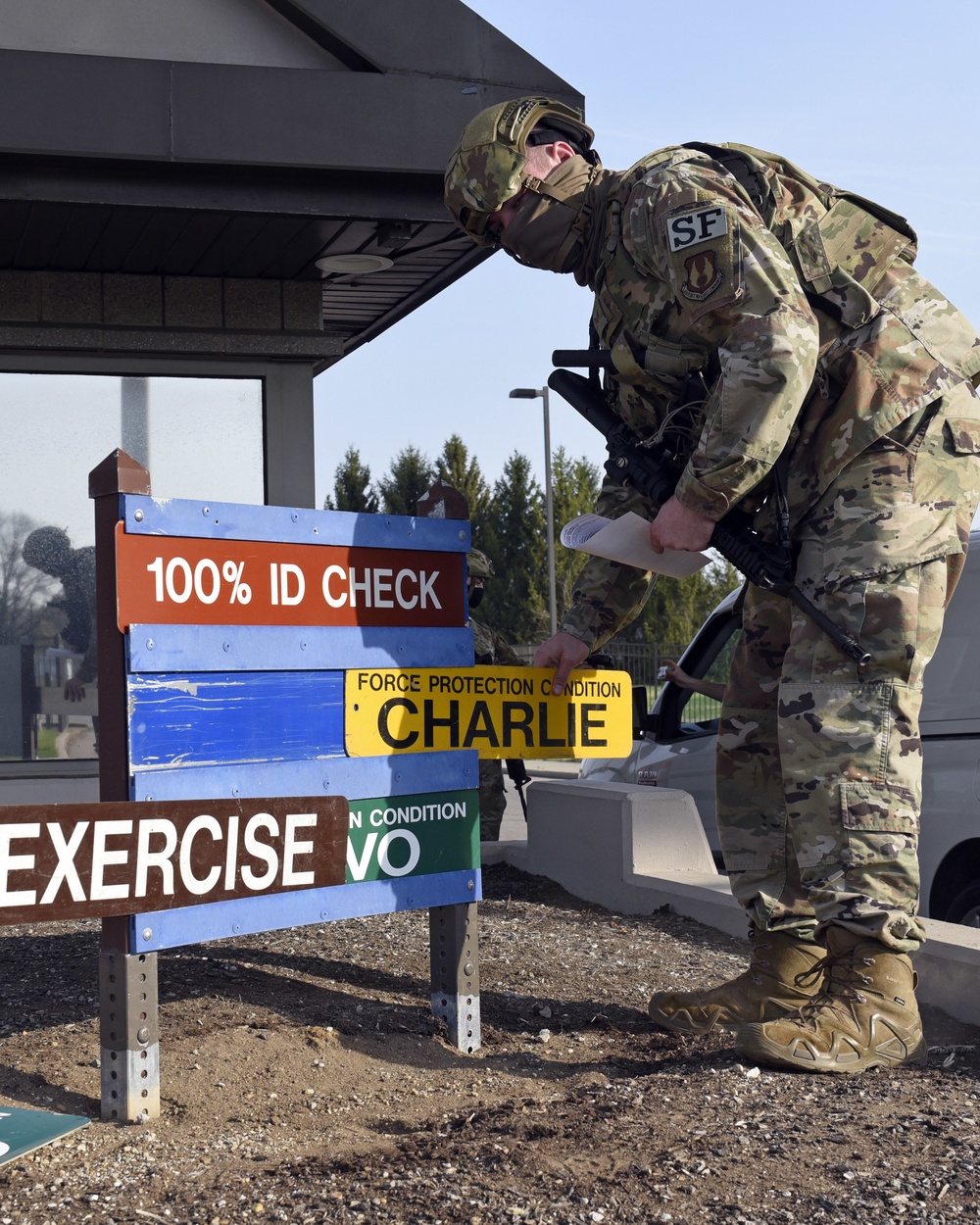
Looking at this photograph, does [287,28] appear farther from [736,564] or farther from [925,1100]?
[925,1100]

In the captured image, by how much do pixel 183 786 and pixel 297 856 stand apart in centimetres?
41

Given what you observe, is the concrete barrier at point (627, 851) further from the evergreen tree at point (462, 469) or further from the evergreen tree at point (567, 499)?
the evergreen tree at point (462, 469)

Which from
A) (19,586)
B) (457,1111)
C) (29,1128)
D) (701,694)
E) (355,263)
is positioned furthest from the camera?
(19,586)

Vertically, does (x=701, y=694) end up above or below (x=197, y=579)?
below

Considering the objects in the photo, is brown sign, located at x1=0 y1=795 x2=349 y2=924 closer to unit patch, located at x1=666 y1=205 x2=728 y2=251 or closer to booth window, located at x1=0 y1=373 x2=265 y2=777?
unit patch, located at x1=666 y1=205 x2=728 y2=251

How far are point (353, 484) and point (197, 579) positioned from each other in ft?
166

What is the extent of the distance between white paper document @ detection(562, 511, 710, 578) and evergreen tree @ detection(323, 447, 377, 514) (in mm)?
49219

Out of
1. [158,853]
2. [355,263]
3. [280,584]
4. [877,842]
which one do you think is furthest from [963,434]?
[355,263]

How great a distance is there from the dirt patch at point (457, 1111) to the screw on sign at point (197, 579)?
1.03 m

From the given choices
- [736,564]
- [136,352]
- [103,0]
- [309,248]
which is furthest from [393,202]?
[736,564]

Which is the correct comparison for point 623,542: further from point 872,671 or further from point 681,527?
point 872,671

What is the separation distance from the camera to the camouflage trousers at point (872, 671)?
9.14 ft

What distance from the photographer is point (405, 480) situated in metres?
52.2

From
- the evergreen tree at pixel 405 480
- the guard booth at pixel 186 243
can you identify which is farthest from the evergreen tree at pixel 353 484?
the guard booth at pixel 186 243
